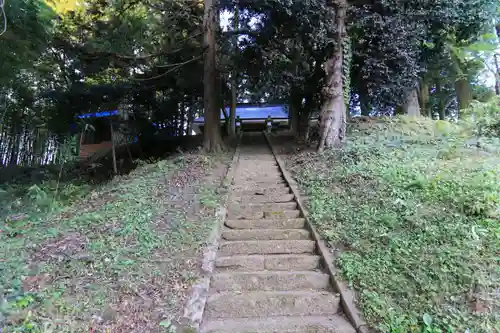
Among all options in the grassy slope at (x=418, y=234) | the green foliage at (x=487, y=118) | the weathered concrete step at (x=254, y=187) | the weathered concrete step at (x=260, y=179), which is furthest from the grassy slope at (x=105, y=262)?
the green foliage at (x=487, y=118)

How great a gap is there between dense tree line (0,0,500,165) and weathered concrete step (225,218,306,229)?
165 inches

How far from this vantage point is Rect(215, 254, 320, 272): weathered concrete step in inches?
181

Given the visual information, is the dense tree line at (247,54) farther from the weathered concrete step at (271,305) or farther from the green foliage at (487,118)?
the weathered concrete step at (271,305)

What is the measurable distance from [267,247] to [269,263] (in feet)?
1.18

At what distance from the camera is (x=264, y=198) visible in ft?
22.4

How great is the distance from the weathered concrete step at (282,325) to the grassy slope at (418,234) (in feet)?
1.12

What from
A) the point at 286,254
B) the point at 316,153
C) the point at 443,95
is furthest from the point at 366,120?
the point at 443,95

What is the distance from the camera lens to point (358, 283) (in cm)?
388

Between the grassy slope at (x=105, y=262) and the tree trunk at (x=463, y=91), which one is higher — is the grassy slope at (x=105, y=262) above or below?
below

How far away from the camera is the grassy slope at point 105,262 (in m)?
3.38

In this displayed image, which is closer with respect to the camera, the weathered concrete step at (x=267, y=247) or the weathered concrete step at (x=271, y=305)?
the weathered concrete step at (x=271, y=305)

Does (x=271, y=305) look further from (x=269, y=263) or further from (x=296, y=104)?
(x=296, y=104)

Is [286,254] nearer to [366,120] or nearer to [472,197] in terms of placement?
[472,197]

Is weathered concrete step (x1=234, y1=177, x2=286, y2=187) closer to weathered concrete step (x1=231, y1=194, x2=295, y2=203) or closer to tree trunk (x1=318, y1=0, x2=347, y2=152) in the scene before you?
weathered concrete step (x1=231, y1=194, x2=295, y2=203)
